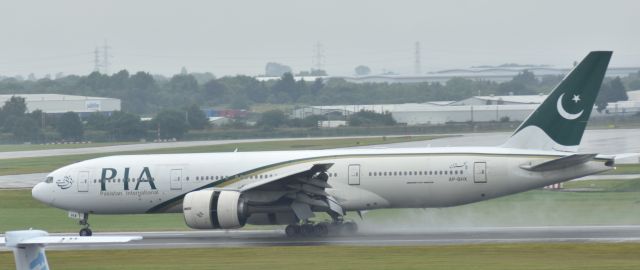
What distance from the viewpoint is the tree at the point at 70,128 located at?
9725 centimetres

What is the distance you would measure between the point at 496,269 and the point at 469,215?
14.9 meters

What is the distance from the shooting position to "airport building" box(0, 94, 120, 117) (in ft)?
402

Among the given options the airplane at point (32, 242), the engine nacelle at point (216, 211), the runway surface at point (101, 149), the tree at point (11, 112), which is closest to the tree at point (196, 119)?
the runway surface at point (101, 149)

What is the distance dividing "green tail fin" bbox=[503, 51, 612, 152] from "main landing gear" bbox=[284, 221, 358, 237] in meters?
6.20

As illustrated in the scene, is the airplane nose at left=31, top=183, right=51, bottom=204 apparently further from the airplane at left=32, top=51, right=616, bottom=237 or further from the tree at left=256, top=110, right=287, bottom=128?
the tree at left=256, top=110, right=287, bottom=128

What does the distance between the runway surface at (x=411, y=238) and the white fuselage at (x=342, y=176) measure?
119 centimetres

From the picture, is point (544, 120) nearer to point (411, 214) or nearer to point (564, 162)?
point (564, 162)

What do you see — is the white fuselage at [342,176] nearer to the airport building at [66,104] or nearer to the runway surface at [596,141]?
the runway surface at [596,141]

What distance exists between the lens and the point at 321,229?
3547 cm

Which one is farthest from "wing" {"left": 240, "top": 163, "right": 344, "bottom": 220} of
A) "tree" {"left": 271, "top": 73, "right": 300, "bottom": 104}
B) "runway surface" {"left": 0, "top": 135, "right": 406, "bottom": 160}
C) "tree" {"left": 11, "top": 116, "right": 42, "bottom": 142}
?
"tree" {"left": 271, "top": 73, "right": 300, "bottom": 104}

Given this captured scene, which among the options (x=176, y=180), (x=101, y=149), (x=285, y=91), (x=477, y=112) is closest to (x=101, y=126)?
(x=101, y=149)

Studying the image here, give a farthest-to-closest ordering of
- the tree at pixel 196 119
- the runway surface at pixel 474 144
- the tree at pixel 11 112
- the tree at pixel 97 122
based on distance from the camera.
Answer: the tree at pixel 11 112 → the tree at pixel 97 122 → the tree at pixel 196 119 → the runway surface at pixel 474 144

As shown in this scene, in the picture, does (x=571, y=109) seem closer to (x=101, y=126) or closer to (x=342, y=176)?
(x=342, y=176)

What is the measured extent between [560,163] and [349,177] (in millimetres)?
6601
